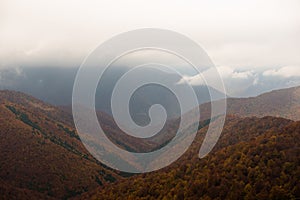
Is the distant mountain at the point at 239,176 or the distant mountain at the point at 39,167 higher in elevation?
the distant mountain at the point at 239,176

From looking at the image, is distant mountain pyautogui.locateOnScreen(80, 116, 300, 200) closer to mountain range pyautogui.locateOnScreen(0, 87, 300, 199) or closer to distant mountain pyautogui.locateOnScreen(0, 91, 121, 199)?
mountain range pyautogui.locateOnScreen(0, 87, 300, 199)

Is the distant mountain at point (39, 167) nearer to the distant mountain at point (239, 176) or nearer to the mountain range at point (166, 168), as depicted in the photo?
the mountain range at point (166, 168)

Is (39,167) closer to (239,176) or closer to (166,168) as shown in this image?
(166,168)

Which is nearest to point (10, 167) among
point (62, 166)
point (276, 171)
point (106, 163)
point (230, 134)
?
point (62, 166)

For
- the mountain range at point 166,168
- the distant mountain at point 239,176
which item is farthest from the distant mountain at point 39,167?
Answer: the distant mountain at point 239,176

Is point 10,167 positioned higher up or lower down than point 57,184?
higher up

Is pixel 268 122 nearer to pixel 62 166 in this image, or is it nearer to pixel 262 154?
pixel 262 154

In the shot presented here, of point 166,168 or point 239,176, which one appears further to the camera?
point 166,168

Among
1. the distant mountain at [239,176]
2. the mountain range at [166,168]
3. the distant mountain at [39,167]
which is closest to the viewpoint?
the distant mountain at [239,176]

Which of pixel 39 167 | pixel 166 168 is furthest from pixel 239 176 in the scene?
pixel 39 167
